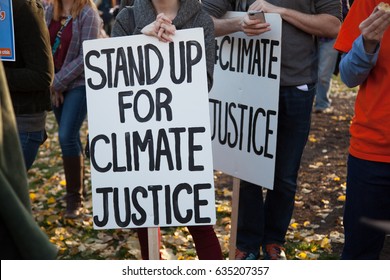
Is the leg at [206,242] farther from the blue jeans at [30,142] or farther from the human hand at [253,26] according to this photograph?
the blue jeans at [30,142]

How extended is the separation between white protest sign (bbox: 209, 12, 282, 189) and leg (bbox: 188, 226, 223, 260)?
60 centimetres

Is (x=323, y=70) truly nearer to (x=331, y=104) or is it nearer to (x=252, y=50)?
(x=331, y=104)

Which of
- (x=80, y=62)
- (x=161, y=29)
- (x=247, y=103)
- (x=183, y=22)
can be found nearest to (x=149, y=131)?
(x=161, y=29)

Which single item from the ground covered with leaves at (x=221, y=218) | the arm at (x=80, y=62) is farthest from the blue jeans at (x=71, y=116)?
the ground covered with leaves at (x=221, y=218)

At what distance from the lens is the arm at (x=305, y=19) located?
3.99 meters

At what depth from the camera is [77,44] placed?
5402 millimetres

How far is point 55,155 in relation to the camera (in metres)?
8.05

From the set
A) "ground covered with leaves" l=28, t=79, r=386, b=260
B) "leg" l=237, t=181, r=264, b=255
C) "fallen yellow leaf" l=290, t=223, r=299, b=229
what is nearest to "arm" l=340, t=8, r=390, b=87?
"leg" l=237, t=181, r=264, b=255

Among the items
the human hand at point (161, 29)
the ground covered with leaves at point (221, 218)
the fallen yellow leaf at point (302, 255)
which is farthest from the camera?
the ground covered with leaves at point (221, 218)

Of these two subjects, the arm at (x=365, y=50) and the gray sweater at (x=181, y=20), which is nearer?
the arm at (x=365, y=50)

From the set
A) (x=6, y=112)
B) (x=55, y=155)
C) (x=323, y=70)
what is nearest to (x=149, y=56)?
(x=6, y=112)

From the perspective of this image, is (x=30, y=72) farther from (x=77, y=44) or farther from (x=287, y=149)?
(x=287, y=149)

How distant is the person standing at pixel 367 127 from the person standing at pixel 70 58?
2658 mm

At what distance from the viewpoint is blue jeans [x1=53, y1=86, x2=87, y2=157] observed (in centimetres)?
546
